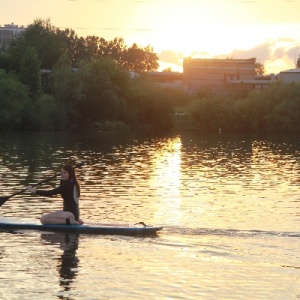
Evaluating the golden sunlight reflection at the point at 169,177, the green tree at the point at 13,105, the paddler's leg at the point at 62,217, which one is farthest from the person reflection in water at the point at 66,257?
the green tree at the point at 13,105

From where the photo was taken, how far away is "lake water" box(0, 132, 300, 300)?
17.4 meters

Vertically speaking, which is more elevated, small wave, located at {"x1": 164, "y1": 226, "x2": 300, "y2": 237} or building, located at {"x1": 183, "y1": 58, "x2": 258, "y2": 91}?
building, located at {"x1": 183, "y1": 58, "x2": 258, "y2": 91}

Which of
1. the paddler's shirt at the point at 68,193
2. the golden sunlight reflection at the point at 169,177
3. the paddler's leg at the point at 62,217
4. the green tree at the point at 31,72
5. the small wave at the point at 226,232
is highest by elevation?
the green tree at the point at 31,72

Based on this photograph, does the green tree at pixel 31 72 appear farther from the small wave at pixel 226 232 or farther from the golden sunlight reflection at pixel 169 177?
the small wave at pixel 226 232

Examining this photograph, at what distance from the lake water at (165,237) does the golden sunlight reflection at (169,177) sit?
0.05 metres

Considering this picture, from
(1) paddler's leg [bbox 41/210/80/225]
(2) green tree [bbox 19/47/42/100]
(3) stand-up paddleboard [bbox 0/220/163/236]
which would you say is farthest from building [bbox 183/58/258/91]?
(1) paddler's leg [bbox 41/210/80/225]

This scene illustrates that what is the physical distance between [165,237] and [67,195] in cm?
265

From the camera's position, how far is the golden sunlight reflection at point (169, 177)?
29.7 metres

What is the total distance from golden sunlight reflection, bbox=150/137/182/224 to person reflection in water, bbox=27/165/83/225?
3913 mm

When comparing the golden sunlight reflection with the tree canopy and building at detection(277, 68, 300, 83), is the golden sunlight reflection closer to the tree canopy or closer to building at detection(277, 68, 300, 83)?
the tree canopy

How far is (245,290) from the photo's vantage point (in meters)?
17.2

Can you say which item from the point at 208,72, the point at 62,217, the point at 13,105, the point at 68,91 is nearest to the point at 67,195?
the point at 62,217

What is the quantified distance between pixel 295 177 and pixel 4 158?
17.1m

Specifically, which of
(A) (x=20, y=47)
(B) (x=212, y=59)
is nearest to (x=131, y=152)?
(A) (x=20, y=47)
